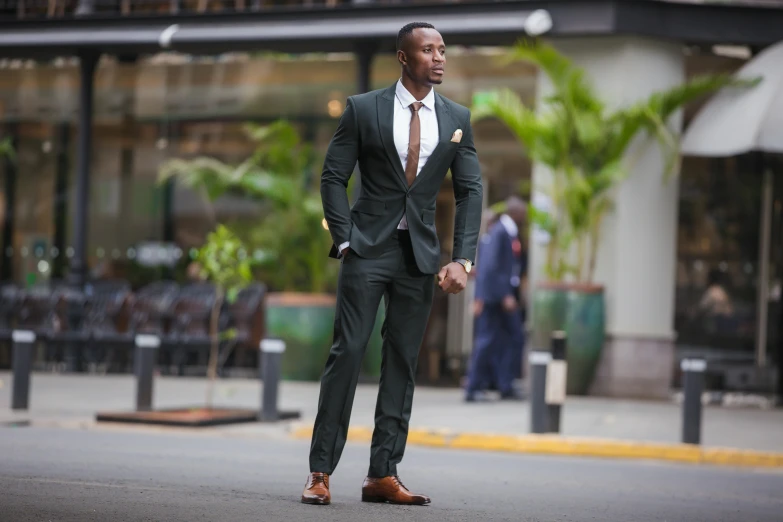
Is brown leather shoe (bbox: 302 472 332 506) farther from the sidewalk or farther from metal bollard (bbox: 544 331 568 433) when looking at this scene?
metal bollard (bbox: 544 331 568 433)

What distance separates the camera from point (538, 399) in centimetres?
1088

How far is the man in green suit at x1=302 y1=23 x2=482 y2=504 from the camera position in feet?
20.4

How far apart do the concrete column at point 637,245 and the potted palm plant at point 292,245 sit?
113 inches

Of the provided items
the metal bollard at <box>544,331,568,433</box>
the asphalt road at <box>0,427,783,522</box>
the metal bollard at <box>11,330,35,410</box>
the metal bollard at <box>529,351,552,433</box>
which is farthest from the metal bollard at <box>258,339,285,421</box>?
the metal bollard at <box>544,331,568,433</box>

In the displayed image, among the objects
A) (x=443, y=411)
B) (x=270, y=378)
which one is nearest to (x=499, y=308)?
(x=443, y=411)

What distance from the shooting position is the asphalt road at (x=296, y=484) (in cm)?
591

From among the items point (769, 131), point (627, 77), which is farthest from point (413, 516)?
point (627, 77)

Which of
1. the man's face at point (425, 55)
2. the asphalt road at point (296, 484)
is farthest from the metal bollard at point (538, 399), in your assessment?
the man's face at point (425, 55)

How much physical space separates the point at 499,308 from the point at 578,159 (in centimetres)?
219

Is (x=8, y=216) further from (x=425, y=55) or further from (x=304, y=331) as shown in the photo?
(x=425, y=55)

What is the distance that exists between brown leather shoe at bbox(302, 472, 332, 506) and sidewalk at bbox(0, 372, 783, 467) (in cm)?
469

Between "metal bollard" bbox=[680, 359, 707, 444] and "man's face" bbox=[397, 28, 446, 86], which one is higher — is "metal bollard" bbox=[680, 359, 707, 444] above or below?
below

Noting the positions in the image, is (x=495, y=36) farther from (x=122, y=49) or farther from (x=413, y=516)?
(x=413, y=516)

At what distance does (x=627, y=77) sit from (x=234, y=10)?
5.06 meters
